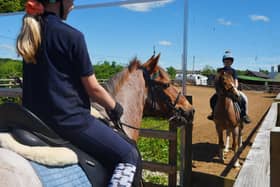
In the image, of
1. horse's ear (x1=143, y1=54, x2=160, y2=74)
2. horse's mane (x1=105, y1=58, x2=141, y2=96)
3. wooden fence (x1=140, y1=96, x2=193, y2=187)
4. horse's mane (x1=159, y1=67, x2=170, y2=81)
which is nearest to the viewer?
horse's mane (x1=105, y1=58, x2=141, y2=96)

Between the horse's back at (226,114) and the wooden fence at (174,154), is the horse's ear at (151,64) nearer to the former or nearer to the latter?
the wooden fence at (174,154)

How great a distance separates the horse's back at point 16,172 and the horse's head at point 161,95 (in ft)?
5.76

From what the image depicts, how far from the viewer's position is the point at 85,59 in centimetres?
184

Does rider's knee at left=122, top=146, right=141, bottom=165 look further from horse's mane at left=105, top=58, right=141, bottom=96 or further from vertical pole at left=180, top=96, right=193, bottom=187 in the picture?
vertical pole at left=180, top=96, right=193, bottom=187

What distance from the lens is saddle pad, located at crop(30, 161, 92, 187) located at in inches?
63.9

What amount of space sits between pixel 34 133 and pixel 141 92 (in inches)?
57.8

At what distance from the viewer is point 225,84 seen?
634 centimetres

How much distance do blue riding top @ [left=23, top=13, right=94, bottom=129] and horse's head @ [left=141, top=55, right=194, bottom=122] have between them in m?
1.36

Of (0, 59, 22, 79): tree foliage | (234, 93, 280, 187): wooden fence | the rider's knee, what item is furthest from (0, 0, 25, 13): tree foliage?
(234, 93, 280, 187): wooden fence

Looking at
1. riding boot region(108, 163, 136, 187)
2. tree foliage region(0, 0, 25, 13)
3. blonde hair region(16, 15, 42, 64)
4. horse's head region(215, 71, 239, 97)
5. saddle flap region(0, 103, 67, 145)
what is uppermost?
tree foliage region(0, 0, 25, 13)

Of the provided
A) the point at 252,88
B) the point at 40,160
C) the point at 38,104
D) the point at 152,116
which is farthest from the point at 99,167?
the point at 252,88

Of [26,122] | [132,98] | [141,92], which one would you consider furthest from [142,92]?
[26,122]

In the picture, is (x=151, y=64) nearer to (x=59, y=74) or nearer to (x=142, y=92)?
(x=142, y=92)

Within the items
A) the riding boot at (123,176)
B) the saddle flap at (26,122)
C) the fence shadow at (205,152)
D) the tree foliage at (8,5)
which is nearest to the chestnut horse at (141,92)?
the riding boot at (123,176)
